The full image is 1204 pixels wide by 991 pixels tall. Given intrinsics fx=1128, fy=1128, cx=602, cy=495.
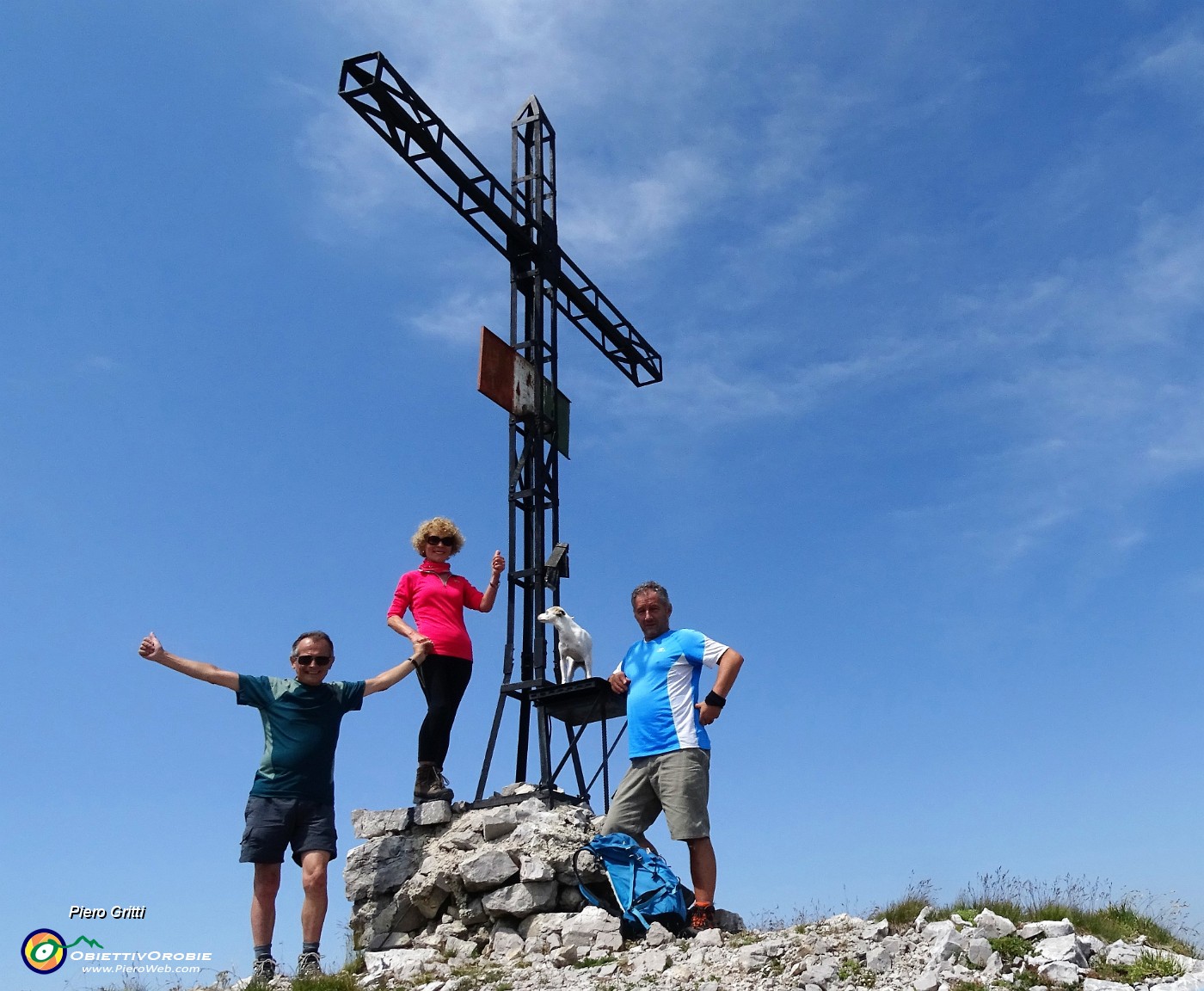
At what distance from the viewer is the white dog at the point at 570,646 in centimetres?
934

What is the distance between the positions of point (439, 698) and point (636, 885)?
6.72ft

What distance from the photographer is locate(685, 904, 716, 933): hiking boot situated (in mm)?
7293

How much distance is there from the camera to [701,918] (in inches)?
288

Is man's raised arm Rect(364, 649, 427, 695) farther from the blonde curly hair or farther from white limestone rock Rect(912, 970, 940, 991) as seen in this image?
white limestone rock Rect(912, 970, 940, 991)

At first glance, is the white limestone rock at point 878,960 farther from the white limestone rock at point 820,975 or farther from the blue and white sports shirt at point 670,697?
the blue and white sports shirt at point 670,697

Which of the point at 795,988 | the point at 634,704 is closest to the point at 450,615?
the point at 634,704

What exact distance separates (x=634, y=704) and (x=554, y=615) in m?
1.80


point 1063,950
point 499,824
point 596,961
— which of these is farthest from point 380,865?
point 1063,950

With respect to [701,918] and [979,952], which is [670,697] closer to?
[701,918]

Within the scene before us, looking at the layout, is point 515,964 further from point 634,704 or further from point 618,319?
point 618,319

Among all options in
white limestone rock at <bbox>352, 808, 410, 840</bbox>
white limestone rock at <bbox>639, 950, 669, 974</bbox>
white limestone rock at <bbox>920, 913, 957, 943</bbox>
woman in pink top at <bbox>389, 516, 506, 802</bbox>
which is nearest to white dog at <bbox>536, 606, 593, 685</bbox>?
woman in pink top at <bbox>389, 516, 506, 802</bbox>

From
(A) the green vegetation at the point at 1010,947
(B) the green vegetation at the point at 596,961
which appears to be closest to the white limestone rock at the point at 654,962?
(B) the green vegetation at the point at 596,961

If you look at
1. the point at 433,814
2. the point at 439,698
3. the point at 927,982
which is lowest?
the point at 927,982

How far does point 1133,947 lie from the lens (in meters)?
6.34
